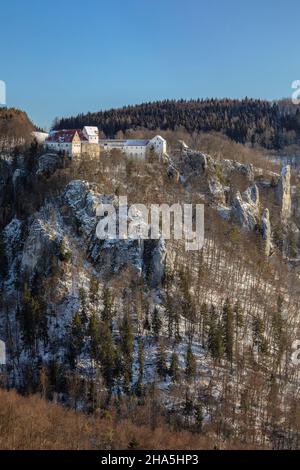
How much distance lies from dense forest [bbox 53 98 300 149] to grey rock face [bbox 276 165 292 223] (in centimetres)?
4511

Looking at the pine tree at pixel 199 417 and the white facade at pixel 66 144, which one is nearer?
the pine tree at pixel 199 417

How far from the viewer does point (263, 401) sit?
63.8 meters

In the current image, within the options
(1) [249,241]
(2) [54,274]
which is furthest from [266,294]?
(2) [54,274]

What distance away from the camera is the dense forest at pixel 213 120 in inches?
6403

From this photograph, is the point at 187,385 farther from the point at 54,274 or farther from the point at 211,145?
the point at 211,145

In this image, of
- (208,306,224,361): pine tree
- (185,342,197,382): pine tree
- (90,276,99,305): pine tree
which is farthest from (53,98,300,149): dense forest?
(185,342,197,382): pine tree

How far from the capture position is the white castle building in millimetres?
92812

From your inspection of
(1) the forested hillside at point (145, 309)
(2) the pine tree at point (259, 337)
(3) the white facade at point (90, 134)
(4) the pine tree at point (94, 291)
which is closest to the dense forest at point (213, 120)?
(3) the white facade at point (90, 134)

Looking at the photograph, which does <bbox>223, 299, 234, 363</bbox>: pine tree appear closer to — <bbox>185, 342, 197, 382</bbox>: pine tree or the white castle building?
<bbox>185, 342, 197, 382</bbox>: pine tree

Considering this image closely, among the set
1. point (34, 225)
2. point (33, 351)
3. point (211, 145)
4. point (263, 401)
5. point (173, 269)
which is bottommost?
point (263, 401)

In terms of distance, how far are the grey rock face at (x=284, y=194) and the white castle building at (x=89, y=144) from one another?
1077 inches

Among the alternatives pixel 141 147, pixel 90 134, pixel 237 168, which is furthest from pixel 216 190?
pixel 90 134

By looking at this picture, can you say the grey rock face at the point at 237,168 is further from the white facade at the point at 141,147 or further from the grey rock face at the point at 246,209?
the white facade at the point at 141,147
